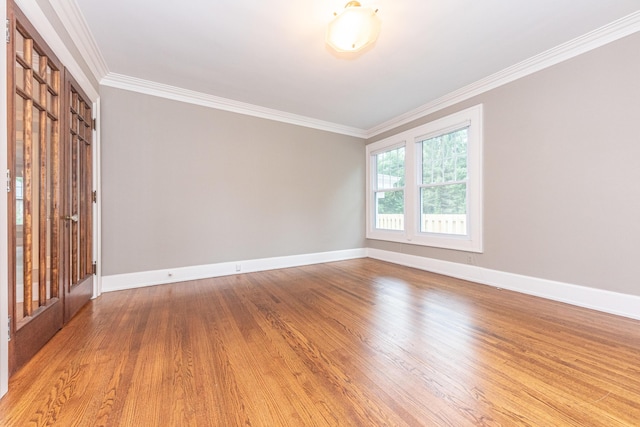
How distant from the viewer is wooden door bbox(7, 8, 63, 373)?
146 cm

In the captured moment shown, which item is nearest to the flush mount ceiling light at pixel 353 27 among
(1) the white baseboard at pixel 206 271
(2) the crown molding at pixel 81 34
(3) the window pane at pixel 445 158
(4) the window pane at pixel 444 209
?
(2) the crown molding at pixel 81 34

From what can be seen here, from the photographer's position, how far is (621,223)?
233 cm

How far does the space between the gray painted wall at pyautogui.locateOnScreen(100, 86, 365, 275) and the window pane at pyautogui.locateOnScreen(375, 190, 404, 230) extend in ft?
2.26

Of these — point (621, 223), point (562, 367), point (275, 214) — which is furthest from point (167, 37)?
point (621, 223)

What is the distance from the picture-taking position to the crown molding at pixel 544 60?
2.28 m

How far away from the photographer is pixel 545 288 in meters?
2.77

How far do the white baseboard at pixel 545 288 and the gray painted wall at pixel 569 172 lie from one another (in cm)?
7

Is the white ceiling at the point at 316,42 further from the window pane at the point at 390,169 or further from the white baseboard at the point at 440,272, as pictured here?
the white baseboard at the point at 440,272

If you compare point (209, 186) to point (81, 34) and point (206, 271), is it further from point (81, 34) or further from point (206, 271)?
point (81, 34)

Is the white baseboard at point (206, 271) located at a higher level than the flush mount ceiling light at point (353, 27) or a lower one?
lower

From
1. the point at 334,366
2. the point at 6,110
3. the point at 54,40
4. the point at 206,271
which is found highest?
the point at 54,40

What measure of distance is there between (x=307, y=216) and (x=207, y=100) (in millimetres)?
2377

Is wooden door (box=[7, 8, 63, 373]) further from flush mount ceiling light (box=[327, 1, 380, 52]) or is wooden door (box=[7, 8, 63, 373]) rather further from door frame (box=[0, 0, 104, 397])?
flush mount ceiling light (box=[327, 1, 380, 52])

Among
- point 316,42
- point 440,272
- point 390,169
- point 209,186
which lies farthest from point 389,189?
point 209,186
